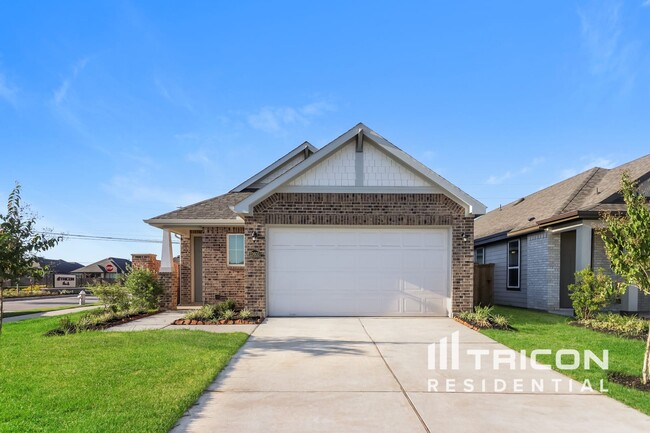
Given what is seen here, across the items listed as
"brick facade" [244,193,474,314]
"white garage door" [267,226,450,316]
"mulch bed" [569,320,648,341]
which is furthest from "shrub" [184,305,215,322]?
"mulch bed" [569,320,648,341]

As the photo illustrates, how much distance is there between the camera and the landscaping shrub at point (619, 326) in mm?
8781

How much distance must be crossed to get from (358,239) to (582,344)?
558 centimetres

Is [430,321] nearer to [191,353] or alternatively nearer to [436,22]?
[191,353]

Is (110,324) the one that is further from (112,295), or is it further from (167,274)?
(167,274)

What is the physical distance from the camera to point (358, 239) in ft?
36.6

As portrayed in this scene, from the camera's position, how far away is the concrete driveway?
13.3ft

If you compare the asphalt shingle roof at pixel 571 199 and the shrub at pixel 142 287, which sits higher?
the asphalt shingle roof at pixel 571 199

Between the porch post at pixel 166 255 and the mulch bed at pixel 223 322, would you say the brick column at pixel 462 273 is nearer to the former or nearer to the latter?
the mulch bed at pixel 223 322

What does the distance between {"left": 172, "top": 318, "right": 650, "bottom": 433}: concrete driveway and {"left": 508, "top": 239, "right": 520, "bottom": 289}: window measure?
8.77m

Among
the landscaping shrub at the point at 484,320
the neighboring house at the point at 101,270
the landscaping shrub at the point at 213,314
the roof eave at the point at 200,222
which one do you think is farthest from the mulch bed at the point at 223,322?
the neighboring house at the point at 101,270

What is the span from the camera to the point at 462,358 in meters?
6.68

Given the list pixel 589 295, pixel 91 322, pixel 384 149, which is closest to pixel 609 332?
pixel 589 295

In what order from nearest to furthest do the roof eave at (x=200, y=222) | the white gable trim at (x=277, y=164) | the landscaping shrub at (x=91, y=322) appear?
the landscaping shrub at (x=91, y=322)
the roof eave at (x=200, y=222)
the white gable trim at (x=277, y=164)

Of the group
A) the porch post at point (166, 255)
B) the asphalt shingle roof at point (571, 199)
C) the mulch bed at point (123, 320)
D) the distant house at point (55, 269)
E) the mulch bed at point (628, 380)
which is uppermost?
the asphalt shingle roof at point (571, 199)
